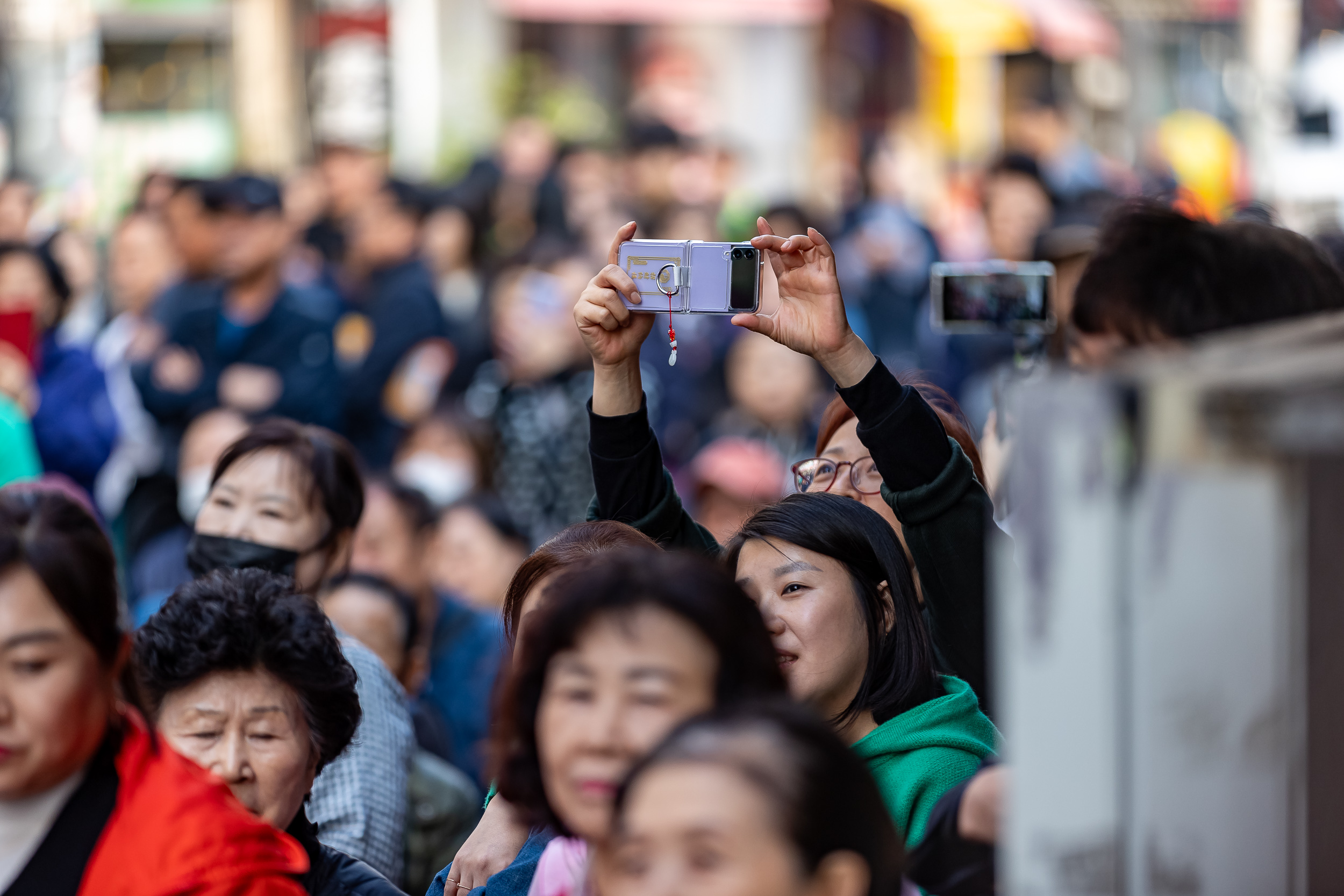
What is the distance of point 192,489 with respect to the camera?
4641 millimetres

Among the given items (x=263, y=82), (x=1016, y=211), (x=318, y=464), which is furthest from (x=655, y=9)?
(x=318, y=464)

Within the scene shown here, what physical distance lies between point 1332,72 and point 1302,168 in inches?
12.9

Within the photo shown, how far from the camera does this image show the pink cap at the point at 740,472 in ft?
15.6

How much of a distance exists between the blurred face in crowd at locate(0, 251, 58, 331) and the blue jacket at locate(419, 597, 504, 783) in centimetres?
243

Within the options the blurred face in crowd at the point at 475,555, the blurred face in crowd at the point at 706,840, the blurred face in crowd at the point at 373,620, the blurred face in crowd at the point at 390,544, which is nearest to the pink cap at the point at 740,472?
the blurred face in crowd at the point at 475,555

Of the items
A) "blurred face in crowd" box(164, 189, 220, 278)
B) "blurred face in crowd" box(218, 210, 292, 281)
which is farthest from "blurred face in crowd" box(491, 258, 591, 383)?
"blurred face in crowd" box(164, 189, 220, 278)

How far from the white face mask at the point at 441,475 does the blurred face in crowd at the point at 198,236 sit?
1.16 meters

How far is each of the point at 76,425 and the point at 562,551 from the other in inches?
148

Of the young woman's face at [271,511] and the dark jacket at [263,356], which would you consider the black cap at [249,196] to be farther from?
the young woman's face at [271,511]

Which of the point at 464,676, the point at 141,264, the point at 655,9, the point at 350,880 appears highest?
the point at 655,9

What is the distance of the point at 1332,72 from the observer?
5242 mm

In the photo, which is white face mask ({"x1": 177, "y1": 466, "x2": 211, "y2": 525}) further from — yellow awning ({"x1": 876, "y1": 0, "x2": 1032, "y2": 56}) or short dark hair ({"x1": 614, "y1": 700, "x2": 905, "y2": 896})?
yellow awning ({"x1": 876, "y1": 0, "x2": 1032, "y2": 56})

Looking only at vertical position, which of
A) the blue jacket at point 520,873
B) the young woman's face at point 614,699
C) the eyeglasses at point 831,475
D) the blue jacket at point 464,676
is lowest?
the blue jacket at point 464,676

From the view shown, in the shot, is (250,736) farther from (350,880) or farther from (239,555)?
(239,555)
